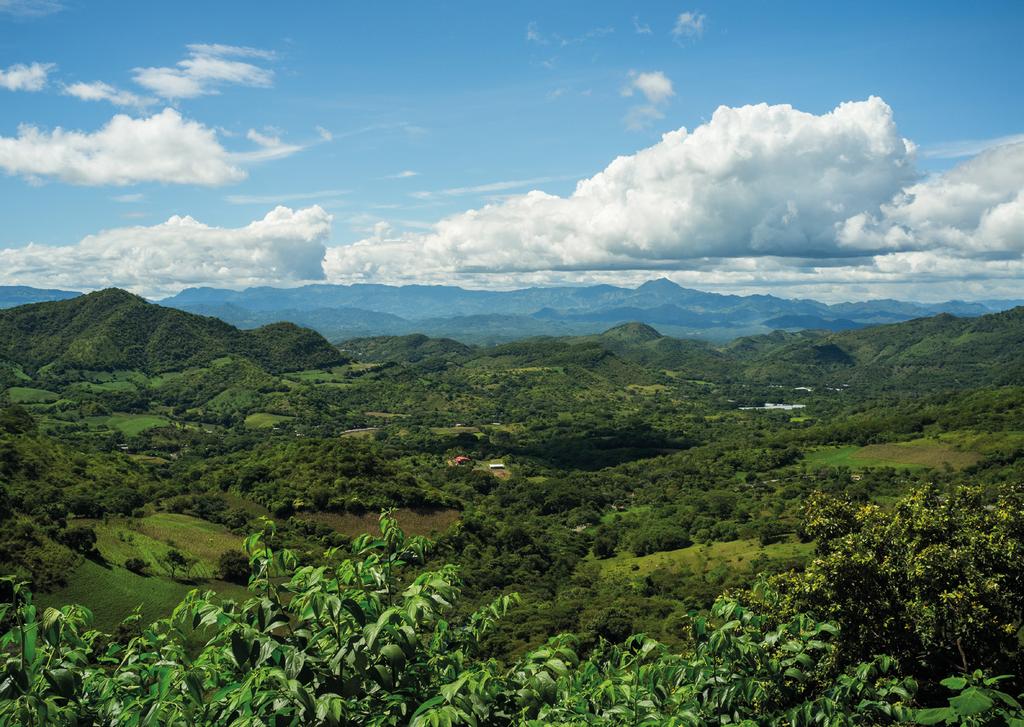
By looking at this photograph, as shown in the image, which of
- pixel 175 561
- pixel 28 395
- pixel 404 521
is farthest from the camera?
pixel 28 395

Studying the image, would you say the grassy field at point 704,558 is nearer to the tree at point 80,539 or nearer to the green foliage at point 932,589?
the green foliage at point 932,589

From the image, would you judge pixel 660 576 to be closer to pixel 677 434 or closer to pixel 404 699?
pixel 404 699

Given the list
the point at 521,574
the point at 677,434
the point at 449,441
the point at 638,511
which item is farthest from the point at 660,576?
the point at 677,434

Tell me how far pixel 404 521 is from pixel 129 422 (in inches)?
5367

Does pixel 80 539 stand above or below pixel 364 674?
below

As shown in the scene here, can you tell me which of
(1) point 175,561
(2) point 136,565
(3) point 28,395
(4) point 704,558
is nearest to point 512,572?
(4) point 704,558

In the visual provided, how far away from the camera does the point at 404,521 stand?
7550 centimetres

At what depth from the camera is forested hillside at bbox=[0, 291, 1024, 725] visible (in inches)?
186

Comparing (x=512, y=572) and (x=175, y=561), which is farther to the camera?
(x=512, y=572)

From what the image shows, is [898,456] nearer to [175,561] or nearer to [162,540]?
[175,561]

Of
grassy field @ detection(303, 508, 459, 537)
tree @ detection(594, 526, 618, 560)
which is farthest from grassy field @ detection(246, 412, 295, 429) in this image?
tree @ detection(594, 526, 618, 560)

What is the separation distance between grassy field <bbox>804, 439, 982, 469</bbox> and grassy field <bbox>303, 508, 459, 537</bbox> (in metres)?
75.7

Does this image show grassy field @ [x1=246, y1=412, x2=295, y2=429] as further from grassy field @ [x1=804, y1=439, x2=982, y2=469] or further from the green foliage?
the green foliage

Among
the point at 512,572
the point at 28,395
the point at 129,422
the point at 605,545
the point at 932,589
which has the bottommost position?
the point at 605,545
